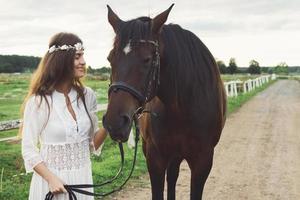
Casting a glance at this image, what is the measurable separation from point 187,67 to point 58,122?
4.77 feet

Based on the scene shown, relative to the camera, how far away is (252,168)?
7656 millimetres

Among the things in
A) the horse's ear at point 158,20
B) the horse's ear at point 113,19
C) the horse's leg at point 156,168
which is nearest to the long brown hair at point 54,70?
the horse's ear at point 113,19

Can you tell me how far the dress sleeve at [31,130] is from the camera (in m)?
2.72

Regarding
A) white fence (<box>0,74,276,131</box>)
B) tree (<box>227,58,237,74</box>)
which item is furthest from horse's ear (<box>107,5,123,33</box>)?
tree (<box>227,58,237,74</box>)

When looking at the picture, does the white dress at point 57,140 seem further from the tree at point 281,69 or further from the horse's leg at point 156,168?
the tree at point 281,69

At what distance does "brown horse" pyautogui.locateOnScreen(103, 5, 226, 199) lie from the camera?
9.62 ft

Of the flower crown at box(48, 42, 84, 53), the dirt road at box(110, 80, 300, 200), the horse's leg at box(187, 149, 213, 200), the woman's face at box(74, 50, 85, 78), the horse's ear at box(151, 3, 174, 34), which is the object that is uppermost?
the horse's ear at box(151, 3, 174, 34)

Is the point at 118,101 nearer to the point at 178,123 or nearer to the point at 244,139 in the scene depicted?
the point at 178,123

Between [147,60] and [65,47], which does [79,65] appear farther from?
[147,60]

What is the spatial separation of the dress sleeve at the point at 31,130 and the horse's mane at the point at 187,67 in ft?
2.77

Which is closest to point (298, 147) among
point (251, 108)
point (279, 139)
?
point (279, 139)

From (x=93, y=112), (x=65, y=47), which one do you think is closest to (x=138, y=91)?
(x=93, y=112)

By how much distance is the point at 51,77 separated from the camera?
2854 millimetres

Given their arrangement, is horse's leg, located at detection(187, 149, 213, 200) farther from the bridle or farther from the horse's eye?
the horse's eye
